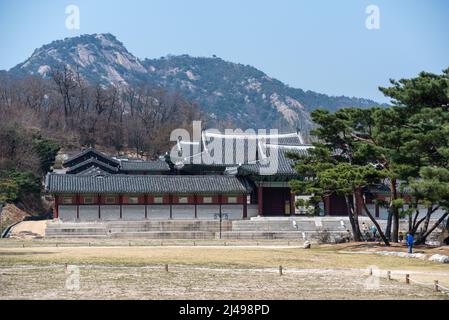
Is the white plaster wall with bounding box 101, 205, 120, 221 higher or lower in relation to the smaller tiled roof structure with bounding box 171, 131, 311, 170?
lower

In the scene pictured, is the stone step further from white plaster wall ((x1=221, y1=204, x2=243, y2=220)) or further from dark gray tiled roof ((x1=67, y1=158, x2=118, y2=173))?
dark gray tiled roof ((x1=67, y1=158, x2=118, y2=173))

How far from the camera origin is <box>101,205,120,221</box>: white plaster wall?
183 feet

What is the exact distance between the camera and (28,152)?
2837 inches

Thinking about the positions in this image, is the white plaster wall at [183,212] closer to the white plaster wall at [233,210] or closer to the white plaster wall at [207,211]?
the white plaster wall at [207,211]

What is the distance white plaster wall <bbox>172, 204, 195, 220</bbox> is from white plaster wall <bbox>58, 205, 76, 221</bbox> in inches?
285

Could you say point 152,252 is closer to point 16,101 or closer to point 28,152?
point 28,152

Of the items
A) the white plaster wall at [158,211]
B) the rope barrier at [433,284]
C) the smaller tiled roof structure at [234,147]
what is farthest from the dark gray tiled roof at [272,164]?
the rope barrier at [433,284]

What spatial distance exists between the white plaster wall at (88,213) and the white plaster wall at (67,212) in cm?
55

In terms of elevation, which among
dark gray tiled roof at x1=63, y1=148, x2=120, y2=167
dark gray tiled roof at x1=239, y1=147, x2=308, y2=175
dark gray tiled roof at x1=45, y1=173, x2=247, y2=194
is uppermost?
dark gray tiled roof at x1=63, y1=148, x2=120, y2=167

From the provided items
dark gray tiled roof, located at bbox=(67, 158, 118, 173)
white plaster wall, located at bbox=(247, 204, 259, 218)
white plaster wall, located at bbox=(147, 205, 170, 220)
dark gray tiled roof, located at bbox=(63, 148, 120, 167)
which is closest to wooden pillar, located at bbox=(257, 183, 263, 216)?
white plaster wall, located at bbox=(247, 204, 259, 218)

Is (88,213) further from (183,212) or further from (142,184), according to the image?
(183,212)

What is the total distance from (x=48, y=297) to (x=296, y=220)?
3660 centimetres

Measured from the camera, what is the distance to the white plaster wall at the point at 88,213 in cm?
5509
